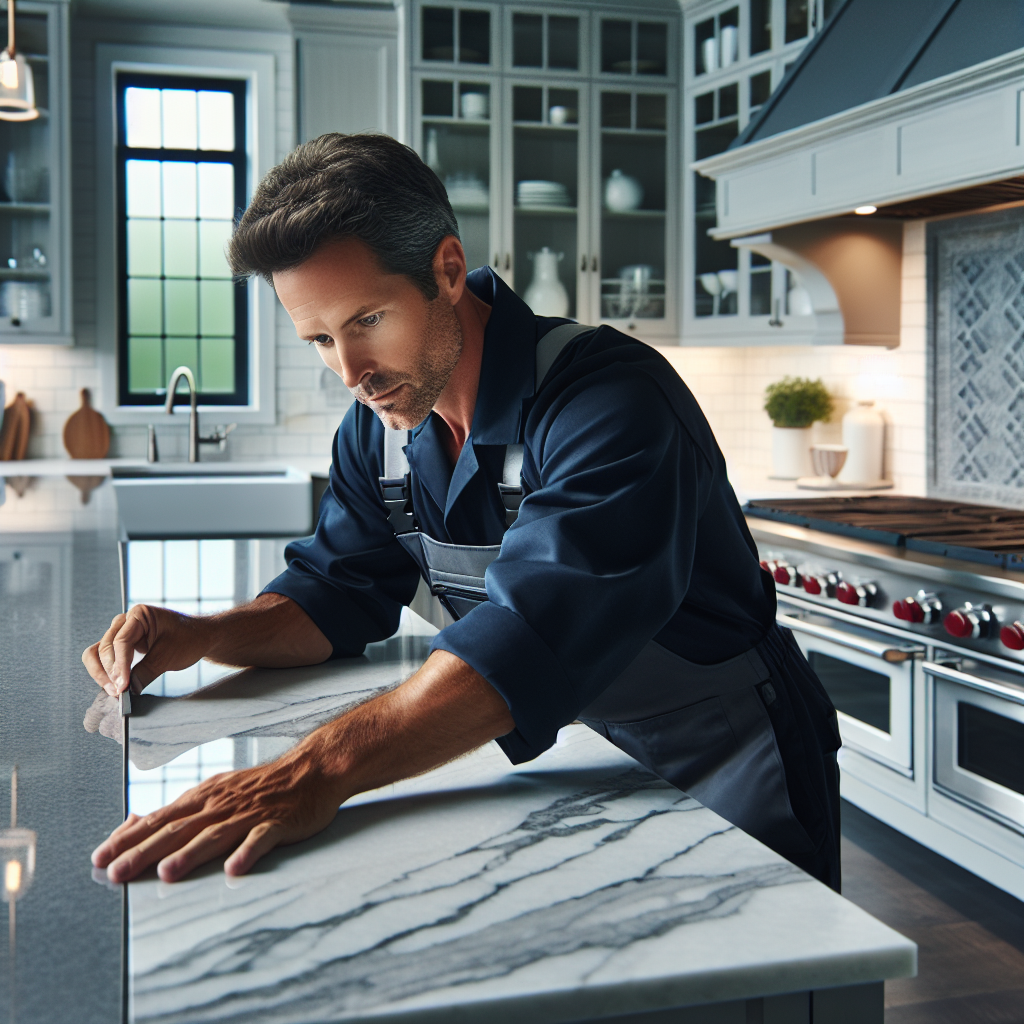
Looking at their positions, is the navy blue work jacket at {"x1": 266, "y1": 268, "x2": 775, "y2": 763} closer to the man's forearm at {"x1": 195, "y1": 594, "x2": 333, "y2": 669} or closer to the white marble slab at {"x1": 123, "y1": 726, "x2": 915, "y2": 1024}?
the man's forearm at {"x1": 195, "y1": 594, "x2": 333, "y2": 669}

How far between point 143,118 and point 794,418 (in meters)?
3.48

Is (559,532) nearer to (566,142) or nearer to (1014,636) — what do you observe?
(1014,636)

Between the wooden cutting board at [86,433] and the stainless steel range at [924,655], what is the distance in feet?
11.2

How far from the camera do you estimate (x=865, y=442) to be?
13.5 ft

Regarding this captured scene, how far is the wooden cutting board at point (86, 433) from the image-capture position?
17.7 ft

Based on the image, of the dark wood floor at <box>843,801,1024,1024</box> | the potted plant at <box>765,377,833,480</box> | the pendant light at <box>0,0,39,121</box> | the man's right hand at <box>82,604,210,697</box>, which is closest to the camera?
the man's right hand at <box>82,604,210,697</box>

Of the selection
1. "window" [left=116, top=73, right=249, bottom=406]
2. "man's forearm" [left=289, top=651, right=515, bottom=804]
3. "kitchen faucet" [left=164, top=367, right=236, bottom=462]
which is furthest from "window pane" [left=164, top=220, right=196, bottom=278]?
"man's forearm" [left=289, top=651, right=515, bottom=804]

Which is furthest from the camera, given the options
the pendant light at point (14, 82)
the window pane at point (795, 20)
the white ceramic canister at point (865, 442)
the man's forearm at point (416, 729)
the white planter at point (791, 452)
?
the white planter at point (791, 452)

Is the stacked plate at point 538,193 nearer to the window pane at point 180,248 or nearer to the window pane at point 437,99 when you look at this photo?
the window pane at point 437,99

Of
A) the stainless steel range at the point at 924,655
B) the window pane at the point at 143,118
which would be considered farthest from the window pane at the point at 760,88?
the window pane at the point at 143,118

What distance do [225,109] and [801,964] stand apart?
5.66 metres

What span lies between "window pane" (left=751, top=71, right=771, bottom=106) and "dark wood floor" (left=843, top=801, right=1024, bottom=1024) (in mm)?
2858

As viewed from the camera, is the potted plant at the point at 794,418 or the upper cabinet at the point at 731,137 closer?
the upper cabinet at the point at 731,137

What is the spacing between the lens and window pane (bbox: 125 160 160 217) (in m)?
5.52
